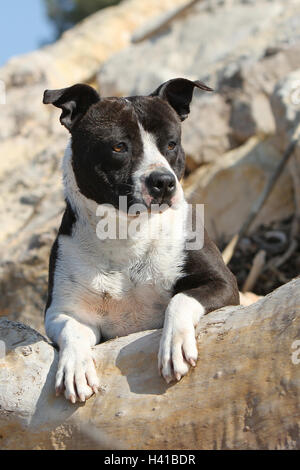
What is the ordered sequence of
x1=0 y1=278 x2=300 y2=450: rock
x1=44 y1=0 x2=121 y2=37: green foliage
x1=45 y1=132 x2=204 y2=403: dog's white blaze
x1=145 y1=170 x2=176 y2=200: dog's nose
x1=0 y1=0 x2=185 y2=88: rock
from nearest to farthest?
x1=0 y1=278 x2=300 y2=450: rock, x1=145 y1=170 x2=176 y2=200: dog's nose, x1=45 y1=132 x2=204 y2=403: dog's white blaze, x1=0 y1=0 x2=185 y2=88: rock, x1=44 y1=0 x2=121 y2=37: green foliage

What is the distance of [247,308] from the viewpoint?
12.0 feet

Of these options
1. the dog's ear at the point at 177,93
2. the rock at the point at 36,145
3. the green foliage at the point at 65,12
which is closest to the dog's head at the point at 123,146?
the dog's ear at the point at 177,93

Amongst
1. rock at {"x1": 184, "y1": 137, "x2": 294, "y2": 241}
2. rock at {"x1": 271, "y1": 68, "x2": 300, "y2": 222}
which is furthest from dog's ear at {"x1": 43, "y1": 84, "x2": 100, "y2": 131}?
rock at {"x1": 184, "y1": 137, "x2": 294, "y2": 241}

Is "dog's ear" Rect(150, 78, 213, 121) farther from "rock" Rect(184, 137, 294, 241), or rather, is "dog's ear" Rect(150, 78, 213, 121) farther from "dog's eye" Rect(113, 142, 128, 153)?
"rock" Rect(184, 137, 294, 241)

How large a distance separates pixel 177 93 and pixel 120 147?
788mm

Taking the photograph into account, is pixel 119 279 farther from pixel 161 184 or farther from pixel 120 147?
pixel 120 147

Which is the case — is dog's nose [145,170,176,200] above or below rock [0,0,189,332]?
above

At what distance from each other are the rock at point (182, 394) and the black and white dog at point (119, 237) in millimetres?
405

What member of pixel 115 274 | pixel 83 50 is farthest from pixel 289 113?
pixel 83 50

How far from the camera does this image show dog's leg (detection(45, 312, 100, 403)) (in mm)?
3578

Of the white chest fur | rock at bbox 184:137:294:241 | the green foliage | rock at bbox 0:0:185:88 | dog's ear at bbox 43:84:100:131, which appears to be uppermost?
dog's ear at bbox 43:84:100:131

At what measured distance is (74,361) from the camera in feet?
12.1
